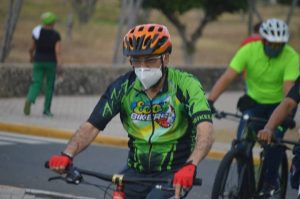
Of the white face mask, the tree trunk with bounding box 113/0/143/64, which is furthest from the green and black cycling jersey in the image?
the tree trunk with bounding box 113/0/143/64

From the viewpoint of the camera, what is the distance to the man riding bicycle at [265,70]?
9.61 meters

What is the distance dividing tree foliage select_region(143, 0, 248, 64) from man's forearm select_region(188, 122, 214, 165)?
2158 centimetres

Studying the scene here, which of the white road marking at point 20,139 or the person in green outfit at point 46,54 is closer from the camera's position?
the white road marking at point 20,139

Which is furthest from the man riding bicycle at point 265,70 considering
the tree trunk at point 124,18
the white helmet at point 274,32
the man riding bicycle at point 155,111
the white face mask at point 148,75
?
the tree trunk at point 124,18

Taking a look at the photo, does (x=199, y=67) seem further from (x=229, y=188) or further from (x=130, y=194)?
(x=130, y=194)

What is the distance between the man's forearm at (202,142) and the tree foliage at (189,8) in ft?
70.8

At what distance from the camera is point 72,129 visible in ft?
51.1

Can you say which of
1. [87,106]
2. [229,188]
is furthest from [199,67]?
[229,188]

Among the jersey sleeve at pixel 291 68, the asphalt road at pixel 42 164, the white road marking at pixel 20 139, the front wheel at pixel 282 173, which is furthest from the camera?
the white road marking at pixel 20 139

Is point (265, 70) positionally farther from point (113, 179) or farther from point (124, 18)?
point (124, 18)

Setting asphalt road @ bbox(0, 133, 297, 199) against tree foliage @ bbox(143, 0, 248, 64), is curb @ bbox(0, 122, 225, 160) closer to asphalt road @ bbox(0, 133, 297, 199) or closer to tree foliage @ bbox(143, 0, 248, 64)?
asphalt road @ bbox(0, 133, 297, 199)

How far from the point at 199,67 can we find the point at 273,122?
53.7ft

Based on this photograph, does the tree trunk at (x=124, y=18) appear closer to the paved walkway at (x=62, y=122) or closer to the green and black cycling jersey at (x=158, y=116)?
the paved walkway at (x=62, y=122)

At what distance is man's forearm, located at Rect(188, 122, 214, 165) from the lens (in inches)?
223
